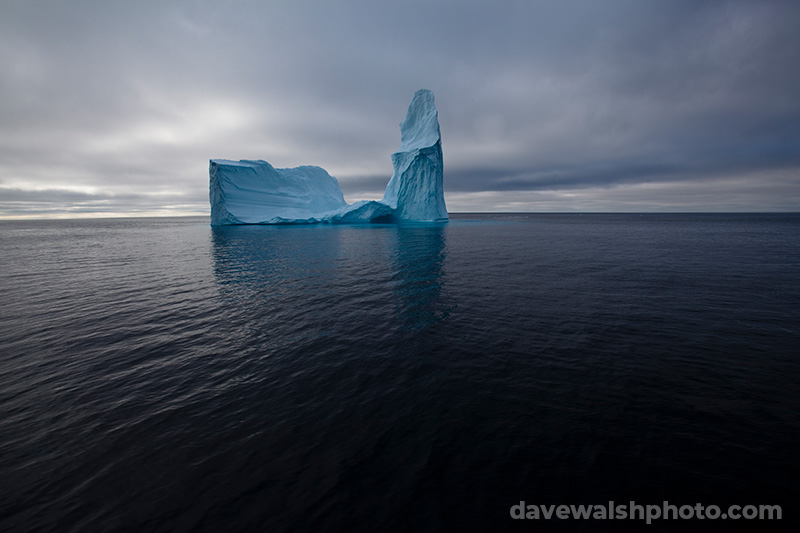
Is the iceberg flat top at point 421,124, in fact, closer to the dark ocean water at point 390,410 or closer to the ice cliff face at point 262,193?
the ice cliff face at point 262,193

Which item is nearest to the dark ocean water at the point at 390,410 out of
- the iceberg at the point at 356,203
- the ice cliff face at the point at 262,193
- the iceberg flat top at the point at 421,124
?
the iceberg at the point at 356,203

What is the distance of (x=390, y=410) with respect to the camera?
6484mm

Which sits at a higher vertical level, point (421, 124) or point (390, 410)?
point (421, 124)

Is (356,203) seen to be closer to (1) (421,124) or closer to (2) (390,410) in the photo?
(1) (421,124)

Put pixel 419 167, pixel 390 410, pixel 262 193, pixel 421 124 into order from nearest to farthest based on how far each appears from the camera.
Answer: pixel 390 410 < pixel 419 167 < pixel 421 124 < pixel 262 193

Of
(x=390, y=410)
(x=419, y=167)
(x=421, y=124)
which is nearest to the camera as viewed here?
(x=390, y=410)

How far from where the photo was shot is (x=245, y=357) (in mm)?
8867

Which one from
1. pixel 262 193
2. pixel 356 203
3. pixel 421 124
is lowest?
pixel 356 203

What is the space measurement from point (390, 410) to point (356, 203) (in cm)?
6273

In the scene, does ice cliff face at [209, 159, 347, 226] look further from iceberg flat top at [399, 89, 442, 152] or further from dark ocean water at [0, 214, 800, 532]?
dark ocean water at [0, 214, 800, 532]

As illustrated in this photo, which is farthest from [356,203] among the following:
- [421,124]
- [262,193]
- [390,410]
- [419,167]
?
[390,410]

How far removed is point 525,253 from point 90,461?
2954 centimetres

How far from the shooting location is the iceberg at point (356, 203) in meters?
61.0

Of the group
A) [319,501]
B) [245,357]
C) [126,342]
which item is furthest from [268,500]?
[126,342]
